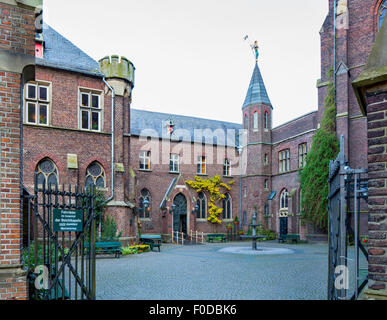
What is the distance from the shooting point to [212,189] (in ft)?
106

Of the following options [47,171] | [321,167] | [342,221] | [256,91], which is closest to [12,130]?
[342,221]

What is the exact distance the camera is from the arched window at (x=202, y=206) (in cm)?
3200

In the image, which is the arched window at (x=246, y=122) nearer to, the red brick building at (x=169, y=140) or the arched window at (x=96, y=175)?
the red brick building at (x=169, y=140)

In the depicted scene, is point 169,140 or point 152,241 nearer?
point 152,241

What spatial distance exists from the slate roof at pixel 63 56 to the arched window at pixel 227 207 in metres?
18.8

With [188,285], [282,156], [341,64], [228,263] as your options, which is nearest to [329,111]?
[341,64]

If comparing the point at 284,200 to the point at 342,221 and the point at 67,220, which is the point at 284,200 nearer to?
the point at 67,220

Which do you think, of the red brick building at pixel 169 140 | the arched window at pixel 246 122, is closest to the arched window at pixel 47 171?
the red brick building at pixel 169 140

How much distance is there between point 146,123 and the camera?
31281 mm

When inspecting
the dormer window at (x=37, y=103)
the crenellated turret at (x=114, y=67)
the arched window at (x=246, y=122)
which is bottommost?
the dormer window at (x=37, y=103)

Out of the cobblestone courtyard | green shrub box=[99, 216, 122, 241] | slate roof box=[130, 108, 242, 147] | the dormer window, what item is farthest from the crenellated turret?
the cobblestone courtyard

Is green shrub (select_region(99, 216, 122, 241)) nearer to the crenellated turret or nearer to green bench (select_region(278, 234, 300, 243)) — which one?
the crenellated turret

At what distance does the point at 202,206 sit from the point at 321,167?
12.6 m

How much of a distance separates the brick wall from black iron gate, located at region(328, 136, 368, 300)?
0.29m
